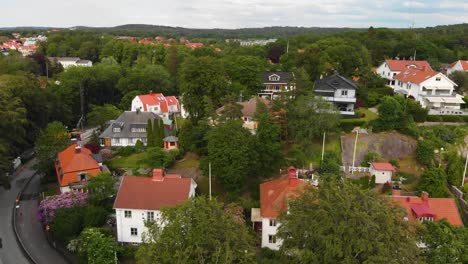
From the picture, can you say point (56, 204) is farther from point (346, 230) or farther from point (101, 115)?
point (346, 230)

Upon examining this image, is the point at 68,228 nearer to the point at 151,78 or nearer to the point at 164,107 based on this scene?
the point at 164,107

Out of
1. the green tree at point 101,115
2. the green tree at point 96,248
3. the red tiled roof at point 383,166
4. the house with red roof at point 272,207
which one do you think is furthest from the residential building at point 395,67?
the green tree at point 96,248

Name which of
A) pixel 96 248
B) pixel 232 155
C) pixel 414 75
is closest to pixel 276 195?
pixel 232 155

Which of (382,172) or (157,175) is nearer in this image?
(157,175)

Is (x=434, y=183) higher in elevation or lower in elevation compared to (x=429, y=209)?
higher

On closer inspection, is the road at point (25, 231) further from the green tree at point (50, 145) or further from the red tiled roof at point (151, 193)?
the red tiled roof at point (151, 193)

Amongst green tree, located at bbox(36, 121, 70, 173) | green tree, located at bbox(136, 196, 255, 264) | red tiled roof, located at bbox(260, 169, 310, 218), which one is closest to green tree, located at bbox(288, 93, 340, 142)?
red tiled roof, located at bbox(260, 169, 310, 218)
